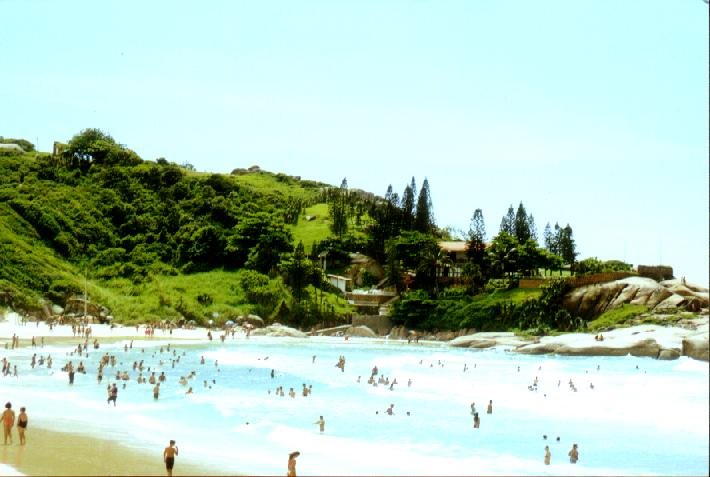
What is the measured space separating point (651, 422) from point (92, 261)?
6919 cm

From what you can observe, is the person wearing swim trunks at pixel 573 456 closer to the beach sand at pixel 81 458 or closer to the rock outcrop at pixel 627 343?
the beach sand at pixel 81 458

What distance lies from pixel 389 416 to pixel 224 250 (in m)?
59.6

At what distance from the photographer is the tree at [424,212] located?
322 ft

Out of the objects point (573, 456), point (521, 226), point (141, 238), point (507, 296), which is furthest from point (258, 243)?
point (573, 456)

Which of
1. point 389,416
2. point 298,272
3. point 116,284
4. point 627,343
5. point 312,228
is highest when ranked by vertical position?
point 312,228

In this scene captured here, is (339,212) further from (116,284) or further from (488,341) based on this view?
(488,341)

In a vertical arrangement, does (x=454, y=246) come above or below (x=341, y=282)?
above

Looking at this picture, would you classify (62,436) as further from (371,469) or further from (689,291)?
(689,291)

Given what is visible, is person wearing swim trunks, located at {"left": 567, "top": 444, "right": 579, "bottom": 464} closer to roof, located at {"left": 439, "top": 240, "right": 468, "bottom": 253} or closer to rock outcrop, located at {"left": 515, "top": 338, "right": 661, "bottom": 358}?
rock outcrop, located at {"left": 515, "top": 338, "right": 661, "bottom": 358}

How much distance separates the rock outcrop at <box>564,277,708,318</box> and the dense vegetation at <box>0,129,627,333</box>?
183cm

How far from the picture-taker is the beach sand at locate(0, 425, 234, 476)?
61.0ft

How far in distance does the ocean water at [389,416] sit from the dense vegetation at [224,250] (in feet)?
77.3

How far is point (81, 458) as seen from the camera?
20062mm

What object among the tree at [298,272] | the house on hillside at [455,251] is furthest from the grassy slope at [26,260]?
the house on hillside at [455,251]
